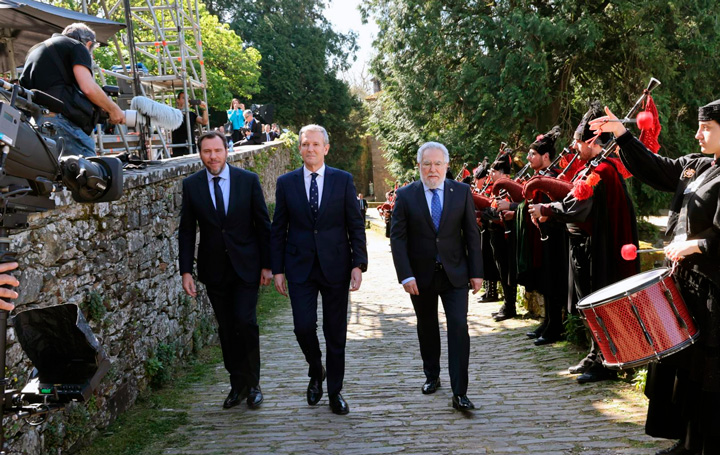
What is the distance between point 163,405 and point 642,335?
12.5 feet

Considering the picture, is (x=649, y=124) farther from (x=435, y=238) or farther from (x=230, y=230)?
(x=230, y=230)

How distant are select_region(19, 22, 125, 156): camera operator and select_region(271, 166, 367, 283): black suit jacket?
154 centimetres

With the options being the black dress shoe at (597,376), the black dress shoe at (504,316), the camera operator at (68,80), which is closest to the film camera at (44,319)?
the camera operator at (68,80)

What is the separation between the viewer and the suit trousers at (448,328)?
5391 mm

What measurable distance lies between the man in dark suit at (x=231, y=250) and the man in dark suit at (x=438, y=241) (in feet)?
3.72

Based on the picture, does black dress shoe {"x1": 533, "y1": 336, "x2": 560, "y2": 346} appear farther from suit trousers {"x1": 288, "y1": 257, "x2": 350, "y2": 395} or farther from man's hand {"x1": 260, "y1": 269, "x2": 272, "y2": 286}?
man's hand {"x1": 260, "y1": 269, "x2": 272, "y2": 286}

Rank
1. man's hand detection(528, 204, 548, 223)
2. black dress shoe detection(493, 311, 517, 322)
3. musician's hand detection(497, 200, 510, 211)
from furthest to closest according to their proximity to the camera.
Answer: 1. black dress shoe detection(493, 311, 517, 322)
2. musician's hand detection(497, 200, 510, 211)
3. man's hand detection(528, 204, 548, 223)

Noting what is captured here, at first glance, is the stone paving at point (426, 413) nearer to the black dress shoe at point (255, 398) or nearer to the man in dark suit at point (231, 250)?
the black dress shoe at point (255, 398)

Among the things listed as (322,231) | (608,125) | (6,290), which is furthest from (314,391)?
(6,290)

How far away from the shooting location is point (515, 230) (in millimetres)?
8781

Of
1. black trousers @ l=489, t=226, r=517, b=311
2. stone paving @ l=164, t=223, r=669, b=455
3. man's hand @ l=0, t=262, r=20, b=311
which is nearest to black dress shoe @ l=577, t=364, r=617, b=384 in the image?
stone paving @ l=164, t=223, r=669, b=455

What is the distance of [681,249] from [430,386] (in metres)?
2.64

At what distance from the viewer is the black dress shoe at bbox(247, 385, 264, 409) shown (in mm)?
5633

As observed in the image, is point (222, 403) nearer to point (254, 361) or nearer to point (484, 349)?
point (254, 361)
